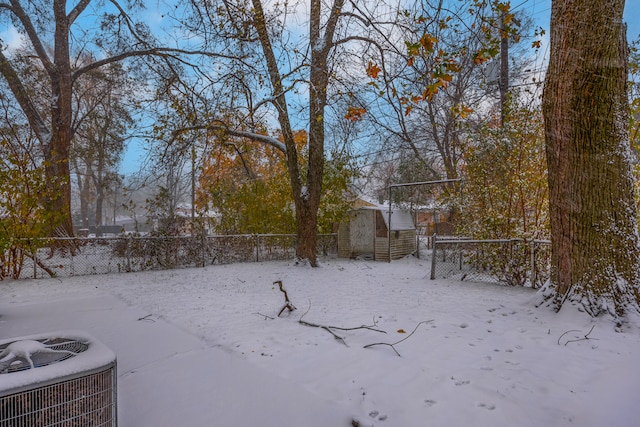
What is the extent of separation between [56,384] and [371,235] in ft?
38.3

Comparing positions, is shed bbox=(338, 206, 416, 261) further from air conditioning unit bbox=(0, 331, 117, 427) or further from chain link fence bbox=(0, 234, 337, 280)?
air conditioning unit bbox=(0, 331, 117, 427)

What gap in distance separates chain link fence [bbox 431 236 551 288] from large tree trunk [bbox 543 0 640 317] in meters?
2.06

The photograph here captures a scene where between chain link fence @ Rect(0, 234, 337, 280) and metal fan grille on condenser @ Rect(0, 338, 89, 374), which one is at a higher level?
metal fan grille on condenser @ Rect(0, 338, 89, 374)

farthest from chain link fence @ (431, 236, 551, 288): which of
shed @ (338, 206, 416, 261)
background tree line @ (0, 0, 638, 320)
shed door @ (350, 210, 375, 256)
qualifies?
shed door @ (350, 210, 375, 256)

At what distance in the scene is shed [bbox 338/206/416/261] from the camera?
12630mm

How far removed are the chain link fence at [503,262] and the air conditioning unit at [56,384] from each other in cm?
635

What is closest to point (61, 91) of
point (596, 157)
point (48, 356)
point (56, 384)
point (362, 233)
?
point (362, 233)

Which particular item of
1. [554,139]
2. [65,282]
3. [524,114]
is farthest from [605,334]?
[65,282]

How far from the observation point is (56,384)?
5.05 feet

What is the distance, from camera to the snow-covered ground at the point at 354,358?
2.27 meters

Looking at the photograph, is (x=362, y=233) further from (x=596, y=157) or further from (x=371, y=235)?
(x=596, y=157)

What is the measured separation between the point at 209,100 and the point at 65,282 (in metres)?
4.80

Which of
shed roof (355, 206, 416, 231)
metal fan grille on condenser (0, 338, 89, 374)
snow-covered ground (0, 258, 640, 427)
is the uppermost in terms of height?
shed roof (355, 206, 416, 231)

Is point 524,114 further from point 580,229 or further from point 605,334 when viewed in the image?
point 605,334
